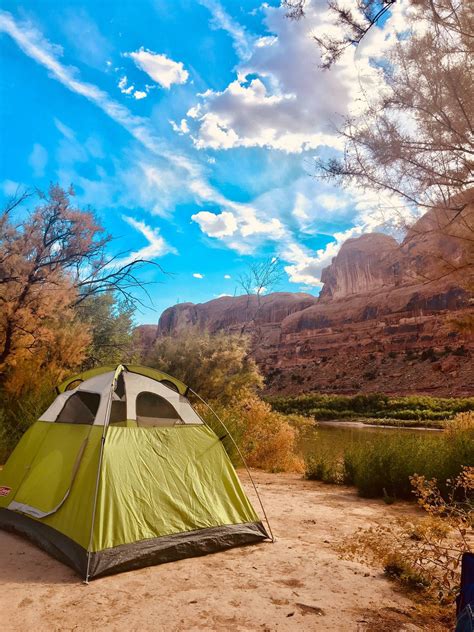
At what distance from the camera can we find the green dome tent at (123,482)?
4457 millimetres

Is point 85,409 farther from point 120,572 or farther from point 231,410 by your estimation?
point 231,410

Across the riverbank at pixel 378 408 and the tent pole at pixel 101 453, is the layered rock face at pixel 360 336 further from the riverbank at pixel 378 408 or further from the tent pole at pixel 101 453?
the tent pole at pixel 101 453

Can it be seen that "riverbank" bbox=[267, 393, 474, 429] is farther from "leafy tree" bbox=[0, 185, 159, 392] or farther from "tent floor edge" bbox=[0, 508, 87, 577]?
"tent floor edge" bbox=[0, 508, 87, 577]

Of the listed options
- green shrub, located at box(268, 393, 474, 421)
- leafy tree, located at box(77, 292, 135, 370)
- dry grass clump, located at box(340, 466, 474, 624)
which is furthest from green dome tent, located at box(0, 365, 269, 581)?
green shrub, located at box(268, 393, 474, 421)

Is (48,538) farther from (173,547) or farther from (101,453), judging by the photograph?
(173,547)

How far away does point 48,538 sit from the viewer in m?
4.73

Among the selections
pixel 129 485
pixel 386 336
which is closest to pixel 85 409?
pixel 129 485

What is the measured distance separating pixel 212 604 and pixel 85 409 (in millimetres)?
2772

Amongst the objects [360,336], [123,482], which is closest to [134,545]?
[123,482]

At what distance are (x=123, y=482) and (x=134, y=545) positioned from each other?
0.61 m

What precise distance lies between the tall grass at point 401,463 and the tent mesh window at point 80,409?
518 centimetres

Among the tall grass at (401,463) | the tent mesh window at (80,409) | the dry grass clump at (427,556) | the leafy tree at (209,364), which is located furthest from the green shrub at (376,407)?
the dry grass clump at (427,556)

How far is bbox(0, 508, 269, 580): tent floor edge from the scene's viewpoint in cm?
421

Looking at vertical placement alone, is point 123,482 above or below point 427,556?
above
